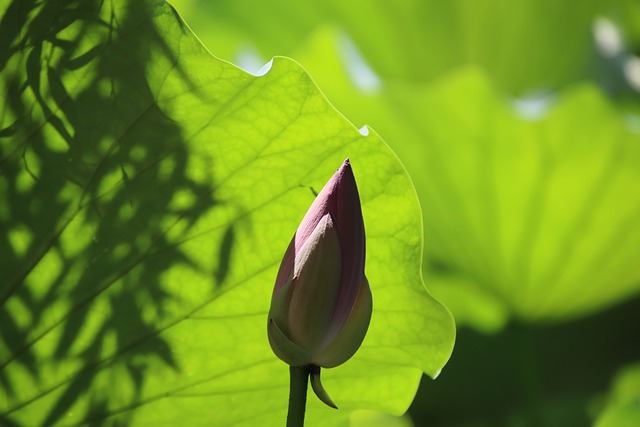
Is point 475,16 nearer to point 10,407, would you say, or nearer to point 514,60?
point 514,60

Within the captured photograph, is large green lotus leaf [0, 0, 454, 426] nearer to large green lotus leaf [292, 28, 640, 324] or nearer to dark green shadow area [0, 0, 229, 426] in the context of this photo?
dark green shadow area [0, 0, 229, 426]

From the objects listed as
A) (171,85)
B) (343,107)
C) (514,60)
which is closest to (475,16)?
(514,60)

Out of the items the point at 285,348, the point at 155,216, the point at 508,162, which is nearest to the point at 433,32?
the point at 508,162

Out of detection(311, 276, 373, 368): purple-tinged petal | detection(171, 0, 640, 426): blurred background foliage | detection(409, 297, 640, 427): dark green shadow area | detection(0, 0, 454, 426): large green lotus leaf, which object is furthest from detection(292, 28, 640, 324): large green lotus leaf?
detection(311, 276, 373, 368): purple-tinged petal

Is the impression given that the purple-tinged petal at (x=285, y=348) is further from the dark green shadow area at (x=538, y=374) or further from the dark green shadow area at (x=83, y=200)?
the dark green shadow area at (x=538, y=374)

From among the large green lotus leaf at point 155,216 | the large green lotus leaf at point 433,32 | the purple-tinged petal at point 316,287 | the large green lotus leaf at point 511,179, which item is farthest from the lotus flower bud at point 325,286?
the large green lotus leaf at point 433,32

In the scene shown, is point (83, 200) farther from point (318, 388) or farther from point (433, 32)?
point (433, 32)
